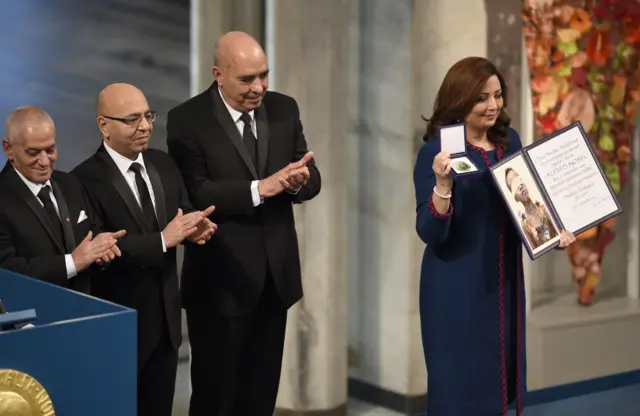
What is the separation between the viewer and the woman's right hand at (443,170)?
3.11 metres

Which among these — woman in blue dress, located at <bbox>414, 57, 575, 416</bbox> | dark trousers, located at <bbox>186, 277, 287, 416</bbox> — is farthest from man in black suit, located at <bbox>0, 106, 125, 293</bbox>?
woman in blue dress, located at <bbox>414, 57, 575, 416</bbox>

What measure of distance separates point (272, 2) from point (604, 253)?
2.48m

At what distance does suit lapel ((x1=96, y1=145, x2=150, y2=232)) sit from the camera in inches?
125

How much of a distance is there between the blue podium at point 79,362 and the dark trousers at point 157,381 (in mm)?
1050

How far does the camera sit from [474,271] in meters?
3.34

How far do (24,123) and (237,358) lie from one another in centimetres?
108

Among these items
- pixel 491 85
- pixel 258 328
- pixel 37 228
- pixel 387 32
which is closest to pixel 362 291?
pixel 387 32

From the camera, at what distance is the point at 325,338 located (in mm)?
4859

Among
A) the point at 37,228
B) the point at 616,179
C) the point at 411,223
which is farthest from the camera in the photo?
the point at 616,179

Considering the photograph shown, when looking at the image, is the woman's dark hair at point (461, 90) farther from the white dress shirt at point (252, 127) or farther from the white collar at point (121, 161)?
the white collar at point (121, 161)

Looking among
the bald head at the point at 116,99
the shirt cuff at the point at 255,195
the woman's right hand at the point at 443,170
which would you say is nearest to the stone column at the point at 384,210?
the shirt cuff at the point at 255,195

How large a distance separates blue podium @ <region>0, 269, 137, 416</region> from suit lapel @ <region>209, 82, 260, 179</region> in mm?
1306

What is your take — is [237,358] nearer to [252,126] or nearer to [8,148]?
[252,126]

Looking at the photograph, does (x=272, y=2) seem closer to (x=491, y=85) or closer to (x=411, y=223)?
(x=411, y=223)
